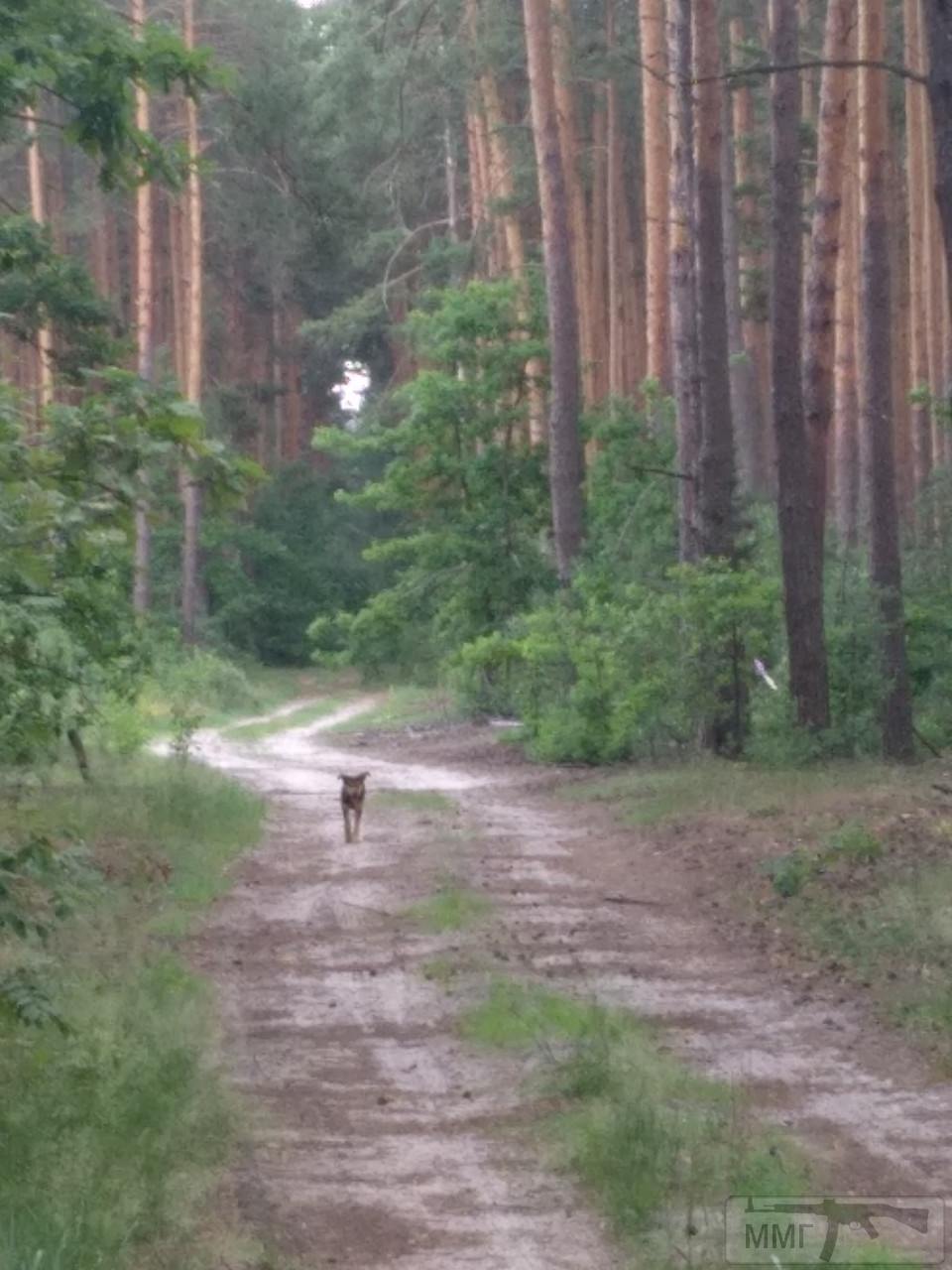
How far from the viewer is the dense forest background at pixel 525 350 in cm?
1074

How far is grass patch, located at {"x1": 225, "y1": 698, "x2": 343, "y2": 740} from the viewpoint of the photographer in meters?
34.1

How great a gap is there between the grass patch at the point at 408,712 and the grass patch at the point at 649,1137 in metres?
23.8

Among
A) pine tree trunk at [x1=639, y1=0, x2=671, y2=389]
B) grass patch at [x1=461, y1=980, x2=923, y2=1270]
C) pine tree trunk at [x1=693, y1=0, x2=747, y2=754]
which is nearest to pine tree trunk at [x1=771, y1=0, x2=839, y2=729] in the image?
pine tree trunk at [x1=693, y1=0, x2=747, y2=754]

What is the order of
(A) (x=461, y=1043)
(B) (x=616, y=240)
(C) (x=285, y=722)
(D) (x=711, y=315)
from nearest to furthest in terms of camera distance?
(A) (x=461, y=1043) → (D) (x=711, y=315) → (C) (x=285, y=722) → (B) (x=616, y=240)

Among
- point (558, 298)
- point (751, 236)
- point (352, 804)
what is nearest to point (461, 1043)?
point (352, 804)

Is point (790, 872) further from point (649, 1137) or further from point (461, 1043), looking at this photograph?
point (649, 1137)

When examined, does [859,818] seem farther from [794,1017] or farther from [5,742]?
[5,742]

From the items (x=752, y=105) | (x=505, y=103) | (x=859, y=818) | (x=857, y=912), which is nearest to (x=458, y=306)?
(x=505, y=103)

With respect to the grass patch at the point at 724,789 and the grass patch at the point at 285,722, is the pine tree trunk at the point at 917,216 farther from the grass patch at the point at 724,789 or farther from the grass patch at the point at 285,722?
the grass patch at the point at 724,789

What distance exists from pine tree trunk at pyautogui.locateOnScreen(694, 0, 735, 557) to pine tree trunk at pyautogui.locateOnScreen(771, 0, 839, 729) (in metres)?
0.95

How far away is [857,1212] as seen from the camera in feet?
22.9

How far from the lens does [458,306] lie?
30609mm

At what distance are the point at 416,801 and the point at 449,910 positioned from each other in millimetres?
7313

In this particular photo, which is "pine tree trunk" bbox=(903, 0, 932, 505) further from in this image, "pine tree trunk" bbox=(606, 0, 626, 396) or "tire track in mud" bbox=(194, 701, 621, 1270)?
"tire track in mud" bbox=(194, 701, 621, 1270)
